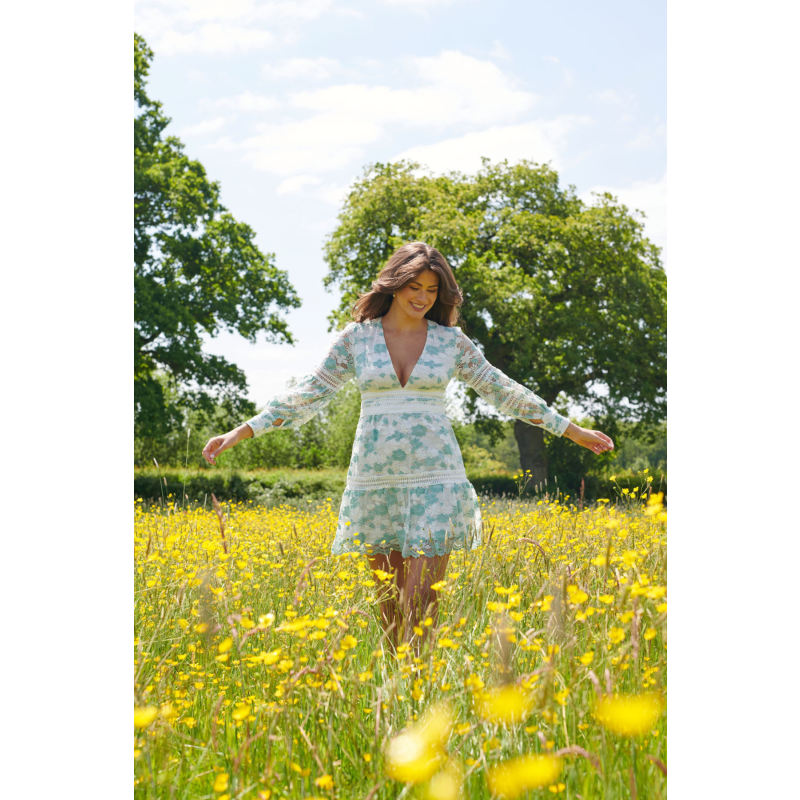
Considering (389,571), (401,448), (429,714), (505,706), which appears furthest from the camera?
(401,448)

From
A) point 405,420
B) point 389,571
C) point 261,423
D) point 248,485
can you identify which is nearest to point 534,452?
point 248,485

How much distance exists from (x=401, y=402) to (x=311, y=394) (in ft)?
1.50

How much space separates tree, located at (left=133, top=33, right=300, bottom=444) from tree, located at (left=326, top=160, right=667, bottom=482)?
3.01m

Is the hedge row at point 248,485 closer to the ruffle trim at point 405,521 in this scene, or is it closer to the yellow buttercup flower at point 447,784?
the ruffle trim at point 405,521

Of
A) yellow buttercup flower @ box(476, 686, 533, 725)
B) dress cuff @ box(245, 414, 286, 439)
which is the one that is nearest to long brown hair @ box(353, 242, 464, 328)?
dress cuff @ box(245, 414, 286, 439)

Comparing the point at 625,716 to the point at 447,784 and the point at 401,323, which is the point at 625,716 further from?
the point at 401,323

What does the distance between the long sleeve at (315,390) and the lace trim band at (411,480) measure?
45cm

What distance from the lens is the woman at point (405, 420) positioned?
3.13 meters

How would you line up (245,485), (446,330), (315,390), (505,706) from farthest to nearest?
(245,485), (446,330), (315,390), (505,706)

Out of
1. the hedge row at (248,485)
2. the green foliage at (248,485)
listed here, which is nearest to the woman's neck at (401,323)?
the green foliage at (248,485)

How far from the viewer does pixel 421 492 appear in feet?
10.3

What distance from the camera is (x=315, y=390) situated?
3.27 meters
